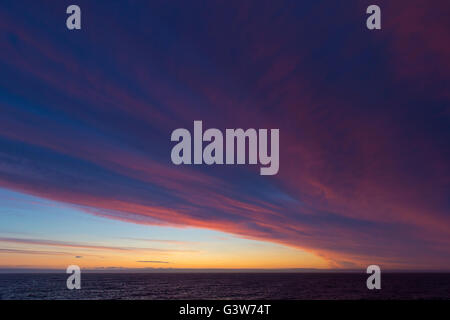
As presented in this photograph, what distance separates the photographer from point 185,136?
637 inches
